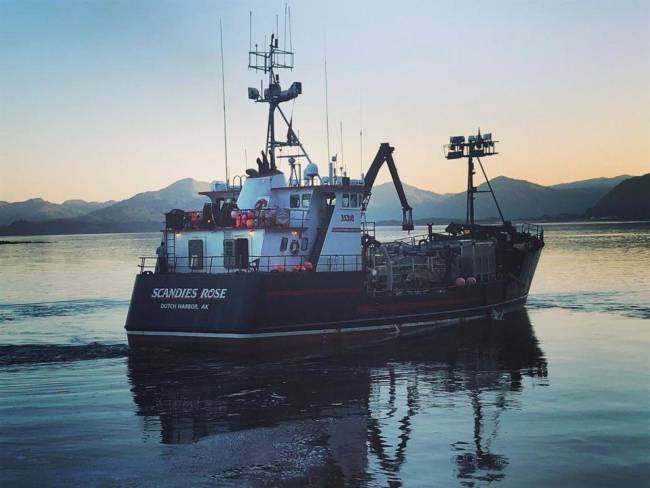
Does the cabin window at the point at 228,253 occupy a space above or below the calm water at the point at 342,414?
above

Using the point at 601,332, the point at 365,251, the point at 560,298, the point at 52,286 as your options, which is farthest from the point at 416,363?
the point at 52,286

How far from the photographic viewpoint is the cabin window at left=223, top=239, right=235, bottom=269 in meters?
28.6

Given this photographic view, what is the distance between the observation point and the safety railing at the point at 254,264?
28266 mm

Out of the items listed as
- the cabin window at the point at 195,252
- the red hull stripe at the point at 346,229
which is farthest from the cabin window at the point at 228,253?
the red hull stripe at the point at 346,229

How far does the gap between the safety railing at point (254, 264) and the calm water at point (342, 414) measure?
12.1 feet

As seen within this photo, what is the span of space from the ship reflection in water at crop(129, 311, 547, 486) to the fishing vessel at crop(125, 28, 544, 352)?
141 cm

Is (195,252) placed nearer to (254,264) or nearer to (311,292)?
(254,264)

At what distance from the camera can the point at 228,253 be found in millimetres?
28844

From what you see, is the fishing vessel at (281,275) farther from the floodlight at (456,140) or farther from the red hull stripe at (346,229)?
the floodlight at (456,140)

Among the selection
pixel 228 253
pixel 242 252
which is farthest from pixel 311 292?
pixel 228 253

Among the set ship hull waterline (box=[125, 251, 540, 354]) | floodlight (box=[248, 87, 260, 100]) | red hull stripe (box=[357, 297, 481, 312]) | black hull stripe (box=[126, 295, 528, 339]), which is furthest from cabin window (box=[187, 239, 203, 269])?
floodlight (box=[248, 87, 260, 100])

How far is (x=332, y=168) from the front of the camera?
31.3 metres

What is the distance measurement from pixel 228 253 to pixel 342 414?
37.5ft

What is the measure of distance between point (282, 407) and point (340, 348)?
8802 millimetres
